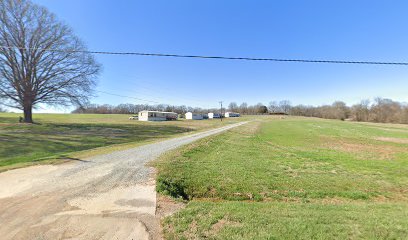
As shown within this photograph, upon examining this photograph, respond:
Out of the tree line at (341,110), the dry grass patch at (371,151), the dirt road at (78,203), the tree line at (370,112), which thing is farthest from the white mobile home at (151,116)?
the tree line at (370,112)

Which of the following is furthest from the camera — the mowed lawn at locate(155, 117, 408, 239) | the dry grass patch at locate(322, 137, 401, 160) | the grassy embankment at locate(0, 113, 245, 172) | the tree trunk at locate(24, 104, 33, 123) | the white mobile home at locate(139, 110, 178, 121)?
the white mobile home at locate(139, 110, 178, 121)

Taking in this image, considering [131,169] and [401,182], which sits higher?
[131,169]

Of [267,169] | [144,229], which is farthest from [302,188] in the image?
[144,229]

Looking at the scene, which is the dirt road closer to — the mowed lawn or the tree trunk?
the mowed lawn

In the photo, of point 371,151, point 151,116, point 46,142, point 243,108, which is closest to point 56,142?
point 46,142

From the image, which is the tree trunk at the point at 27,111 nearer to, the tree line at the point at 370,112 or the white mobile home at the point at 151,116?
the white mobile home at the point at 151,116

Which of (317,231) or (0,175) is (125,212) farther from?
(0,175)

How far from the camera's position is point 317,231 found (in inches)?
163

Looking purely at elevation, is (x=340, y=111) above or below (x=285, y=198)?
above

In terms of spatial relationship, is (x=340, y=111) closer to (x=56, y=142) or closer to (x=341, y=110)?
(x=341, y=110)

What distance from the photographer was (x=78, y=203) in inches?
217

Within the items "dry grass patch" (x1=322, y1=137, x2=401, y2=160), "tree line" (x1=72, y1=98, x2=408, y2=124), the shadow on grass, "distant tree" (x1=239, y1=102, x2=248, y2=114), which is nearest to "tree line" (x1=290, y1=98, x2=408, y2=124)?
"tree line" (x1=72, y1=98, x2=408, y2=124)

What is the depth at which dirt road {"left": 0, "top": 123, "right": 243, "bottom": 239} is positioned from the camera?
4.21 m

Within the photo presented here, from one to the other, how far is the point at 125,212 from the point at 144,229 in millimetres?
984
